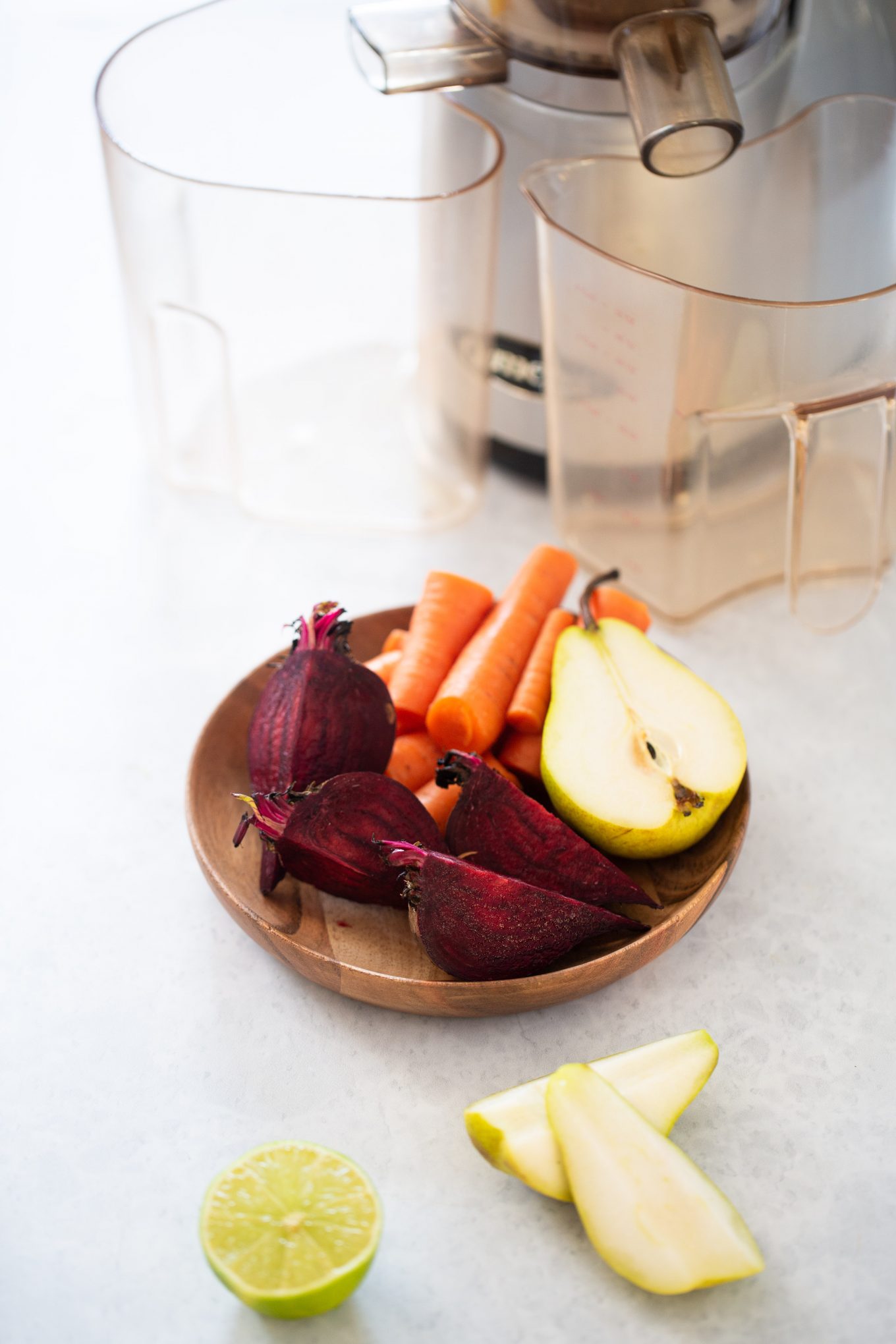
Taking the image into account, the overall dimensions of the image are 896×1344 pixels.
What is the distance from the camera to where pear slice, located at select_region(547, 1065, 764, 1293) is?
0.47 m

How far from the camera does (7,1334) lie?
489 mm

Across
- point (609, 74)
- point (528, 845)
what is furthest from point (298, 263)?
point (528, 845)

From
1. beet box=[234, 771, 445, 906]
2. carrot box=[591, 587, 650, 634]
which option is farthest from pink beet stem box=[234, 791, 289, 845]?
carrot box=[591, 587, 650, 634]

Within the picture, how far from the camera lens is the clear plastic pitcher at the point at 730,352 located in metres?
0.70

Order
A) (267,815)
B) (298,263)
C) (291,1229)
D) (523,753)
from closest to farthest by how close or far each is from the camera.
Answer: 1. (291,1229)
2. (267,815)
3. (523,753)
4. (298,263)

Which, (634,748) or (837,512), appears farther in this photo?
(837,512)

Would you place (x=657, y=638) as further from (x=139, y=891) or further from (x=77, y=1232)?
(x=77, y=1232)

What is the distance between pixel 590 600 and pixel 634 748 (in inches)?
5.1

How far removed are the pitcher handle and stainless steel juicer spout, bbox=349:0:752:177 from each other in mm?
158

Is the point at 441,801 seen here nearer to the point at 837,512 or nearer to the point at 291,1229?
the point at 291,1229

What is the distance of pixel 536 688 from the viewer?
68cm

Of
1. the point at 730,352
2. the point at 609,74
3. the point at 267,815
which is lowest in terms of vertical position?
the point at 267,815

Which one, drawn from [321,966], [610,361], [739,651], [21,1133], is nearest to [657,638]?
[739,651]

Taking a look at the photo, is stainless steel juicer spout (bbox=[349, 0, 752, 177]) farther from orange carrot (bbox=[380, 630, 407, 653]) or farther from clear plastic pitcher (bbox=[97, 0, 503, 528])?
orange carrot (bbox=[380, 630, 407, 653])
